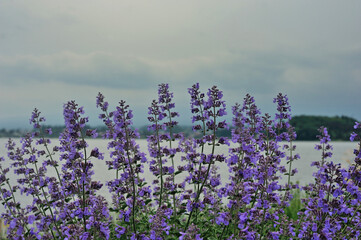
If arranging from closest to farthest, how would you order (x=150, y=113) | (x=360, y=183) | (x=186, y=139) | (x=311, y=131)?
(x=360, y=183)
(x=150, y=113)
(x=186, y=139)
(x=311, y=131)

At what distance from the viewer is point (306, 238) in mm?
4723

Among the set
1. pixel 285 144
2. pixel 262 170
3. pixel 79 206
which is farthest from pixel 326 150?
pixel 79 206

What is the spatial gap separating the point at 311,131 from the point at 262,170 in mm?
56246

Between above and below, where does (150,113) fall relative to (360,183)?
above

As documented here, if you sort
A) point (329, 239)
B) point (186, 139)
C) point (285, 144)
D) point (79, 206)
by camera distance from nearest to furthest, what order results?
point (329, 239) < point (79, 206) < point (186, 139) < point (285, 144)

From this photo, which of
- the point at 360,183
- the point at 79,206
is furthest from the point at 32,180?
the point at 360,183

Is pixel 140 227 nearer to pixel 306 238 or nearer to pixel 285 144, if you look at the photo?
pixel 306 238

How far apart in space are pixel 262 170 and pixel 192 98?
5.78 feet

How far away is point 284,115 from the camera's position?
7.09m

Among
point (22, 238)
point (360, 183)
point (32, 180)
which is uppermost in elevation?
point (360, 183)

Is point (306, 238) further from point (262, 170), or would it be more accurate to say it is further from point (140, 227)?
point (140, 227)

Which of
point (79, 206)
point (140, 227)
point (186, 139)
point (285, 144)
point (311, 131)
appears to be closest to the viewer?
point (79, 206)

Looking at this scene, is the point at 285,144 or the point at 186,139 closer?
the point at 186,139

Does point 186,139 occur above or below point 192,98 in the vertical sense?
below
